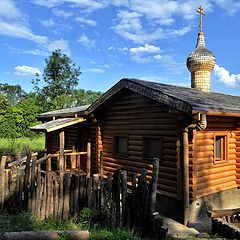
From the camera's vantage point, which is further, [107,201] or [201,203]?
[201,203]

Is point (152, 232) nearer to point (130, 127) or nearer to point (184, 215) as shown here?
point (184, 215)

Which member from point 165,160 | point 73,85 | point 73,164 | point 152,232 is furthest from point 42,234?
point 73,85

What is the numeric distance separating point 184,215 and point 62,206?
3780mm

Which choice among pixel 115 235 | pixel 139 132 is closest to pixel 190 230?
pixel 115 235

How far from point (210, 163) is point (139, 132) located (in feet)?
9.55

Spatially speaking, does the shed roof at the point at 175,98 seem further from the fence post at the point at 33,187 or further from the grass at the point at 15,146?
the grass at the point at 15,146

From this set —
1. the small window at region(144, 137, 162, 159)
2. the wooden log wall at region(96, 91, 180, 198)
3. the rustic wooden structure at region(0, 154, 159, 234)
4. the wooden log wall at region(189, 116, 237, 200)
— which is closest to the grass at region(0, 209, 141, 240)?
the rustic wooden structure at region(0, 154, 159, 234)

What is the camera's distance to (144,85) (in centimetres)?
1041

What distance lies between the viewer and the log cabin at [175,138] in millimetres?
9164

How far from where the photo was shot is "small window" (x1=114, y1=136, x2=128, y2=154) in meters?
12.5

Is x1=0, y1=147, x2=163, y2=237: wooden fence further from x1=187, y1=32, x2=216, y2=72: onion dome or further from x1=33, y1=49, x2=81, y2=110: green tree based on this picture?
x1=33, y1=49, x2=81, y2=110: green tree

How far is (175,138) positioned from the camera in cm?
983

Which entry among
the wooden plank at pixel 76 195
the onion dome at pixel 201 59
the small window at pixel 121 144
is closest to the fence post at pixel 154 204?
the wooden plank at pixel 76 195

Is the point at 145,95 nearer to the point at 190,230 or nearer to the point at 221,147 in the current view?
the point at 221,147
